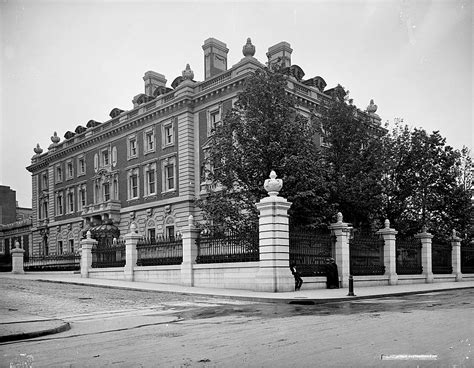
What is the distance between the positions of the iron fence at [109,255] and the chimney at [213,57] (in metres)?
19.3

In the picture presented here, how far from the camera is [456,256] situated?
33312 mm

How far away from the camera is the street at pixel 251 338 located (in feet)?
21.7

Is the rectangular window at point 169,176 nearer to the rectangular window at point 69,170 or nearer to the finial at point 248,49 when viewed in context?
the finial at point 248,49

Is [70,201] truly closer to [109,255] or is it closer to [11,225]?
[11,225]

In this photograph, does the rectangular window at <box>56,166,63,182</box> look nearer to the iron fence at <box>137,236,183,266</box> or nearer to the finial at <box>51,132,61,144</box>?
the finial at <box>51,132,61,144</box>

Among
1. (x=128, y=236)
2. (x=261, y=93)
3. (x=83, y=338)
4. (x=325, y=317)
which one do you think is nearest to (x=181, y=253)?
(x=128, y=236)

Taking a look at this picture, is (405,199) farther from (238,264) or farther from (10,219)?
(10,219)

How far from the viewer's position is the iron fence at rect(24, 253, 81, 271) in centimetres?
3729

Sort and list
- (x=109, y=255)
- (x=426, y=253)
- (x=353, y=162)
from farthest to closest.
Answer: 1. (x=426, y=253)
2. (x=109, y=255)
3. (x=353, y=162)

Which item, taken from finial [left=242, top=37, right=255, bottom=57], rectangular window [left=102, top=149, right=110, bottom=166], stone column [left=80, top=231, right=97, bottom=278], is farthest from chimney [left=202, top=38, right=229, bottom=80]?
stone column [left=80, top=231, right=97, bottom=278]

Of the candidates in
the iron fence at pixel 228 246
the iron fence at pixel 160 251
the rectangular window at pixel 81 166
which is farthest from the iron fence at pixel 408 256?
the rectangular window at pixel 81 166

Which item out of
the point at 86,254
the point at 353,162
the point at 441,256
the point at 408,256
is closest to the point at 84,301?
the point at 86,254

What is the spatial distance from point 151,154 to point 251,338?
38365 millimetres

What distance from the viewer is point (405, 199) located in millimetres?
32750
